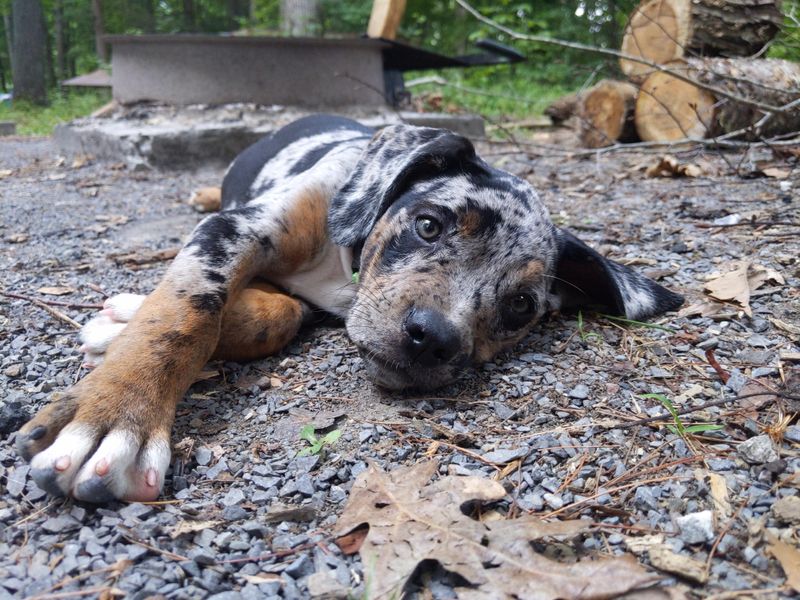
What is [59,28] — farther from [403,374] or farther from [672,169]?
[403,374]

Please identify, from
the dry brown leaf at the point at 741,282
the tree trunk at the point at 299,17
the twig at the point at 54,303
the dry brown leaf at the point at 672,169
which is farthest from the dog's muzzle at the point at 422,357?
the tree trunk at the point at 299,17

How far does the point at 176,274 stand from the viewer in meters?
2.86

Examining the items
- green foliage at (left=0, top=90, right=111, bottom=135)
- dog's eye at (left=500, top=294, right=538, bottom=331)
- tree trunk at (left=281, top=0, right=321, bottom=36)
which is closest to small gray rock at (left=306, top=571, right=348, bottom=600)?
dog's eye at (left=500, top=294, right=538, bottom=331)

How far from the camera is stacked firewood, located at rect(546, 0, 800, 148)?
22.0 feet

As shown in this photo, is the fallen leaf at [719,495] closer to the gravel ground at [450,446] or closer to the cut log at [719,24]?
the gravel ground at [450,446]

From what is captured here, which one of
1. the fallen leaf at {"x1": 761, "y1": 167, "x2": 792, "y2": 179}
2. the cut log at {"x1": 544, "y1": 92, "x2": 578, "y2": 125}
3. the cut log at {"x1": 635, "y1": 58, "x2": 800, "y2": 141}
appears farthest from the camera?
the cut log at {"x1": 544, "y1": 92, "x2": 578, "y2": 125}

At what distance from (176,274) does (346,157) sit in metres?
1.51

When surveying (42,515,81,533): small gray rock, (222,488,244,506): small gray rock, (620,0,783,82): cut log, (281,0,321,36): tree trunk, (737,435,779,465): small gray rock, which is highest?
(281,0,321,36): tree trunk

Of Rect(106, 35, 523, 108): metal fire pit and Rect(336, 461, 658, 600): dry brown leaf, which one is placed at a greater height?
Rect(106, 35, 523, 108): metal fire pit

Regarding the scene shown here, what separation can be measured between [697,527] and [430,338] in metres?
1.10

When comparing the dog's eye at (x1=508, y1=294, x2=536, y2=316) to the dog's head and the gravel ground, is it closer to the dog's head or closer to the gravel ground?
the dog's head

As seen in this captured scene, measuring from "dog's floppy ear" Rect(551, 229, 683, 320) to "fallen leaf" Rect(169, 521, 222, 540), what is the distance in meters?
2.13

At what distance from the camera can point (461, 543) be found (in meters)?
1.78

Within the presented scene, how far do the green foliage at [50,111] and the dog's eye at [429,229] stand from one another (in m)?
12.5
